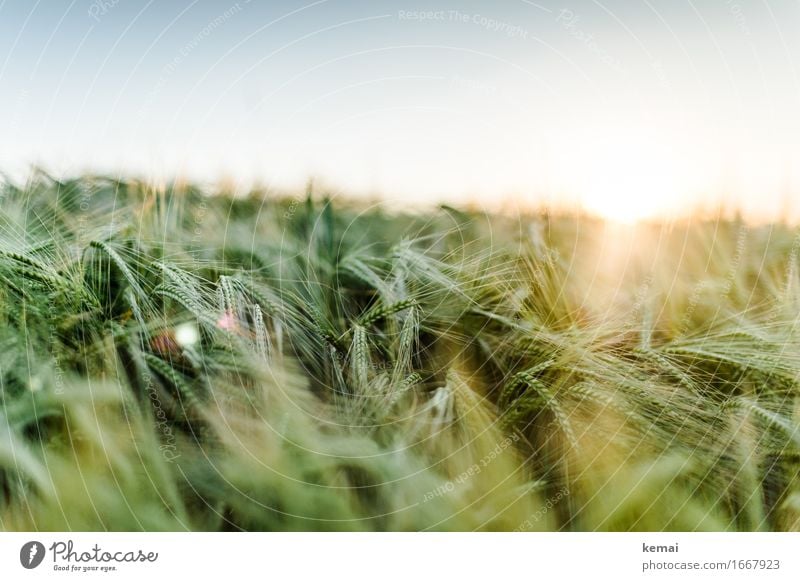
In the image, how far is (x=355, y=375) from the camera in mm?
1026

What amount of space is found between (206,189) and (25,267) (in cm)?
31

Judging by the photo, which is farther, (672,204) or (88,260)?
(672,204)

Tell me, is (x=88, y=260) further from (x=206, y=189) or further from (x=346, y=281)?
(x=346, y=281)

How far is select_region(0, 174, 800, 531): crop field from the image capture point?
3.31ft

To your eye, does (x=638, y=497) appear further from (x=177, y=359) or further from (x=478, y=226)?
(x=177, y=359)

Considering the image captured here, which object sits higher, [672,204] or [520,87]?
[520,87]

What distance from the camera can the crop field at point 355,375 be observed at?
1.01 meters

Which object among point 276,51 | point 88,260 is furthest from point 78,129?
point 276,51

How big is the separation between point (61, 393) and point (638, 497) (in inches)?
38.6

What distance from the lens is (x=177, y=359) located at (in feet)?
3.31
